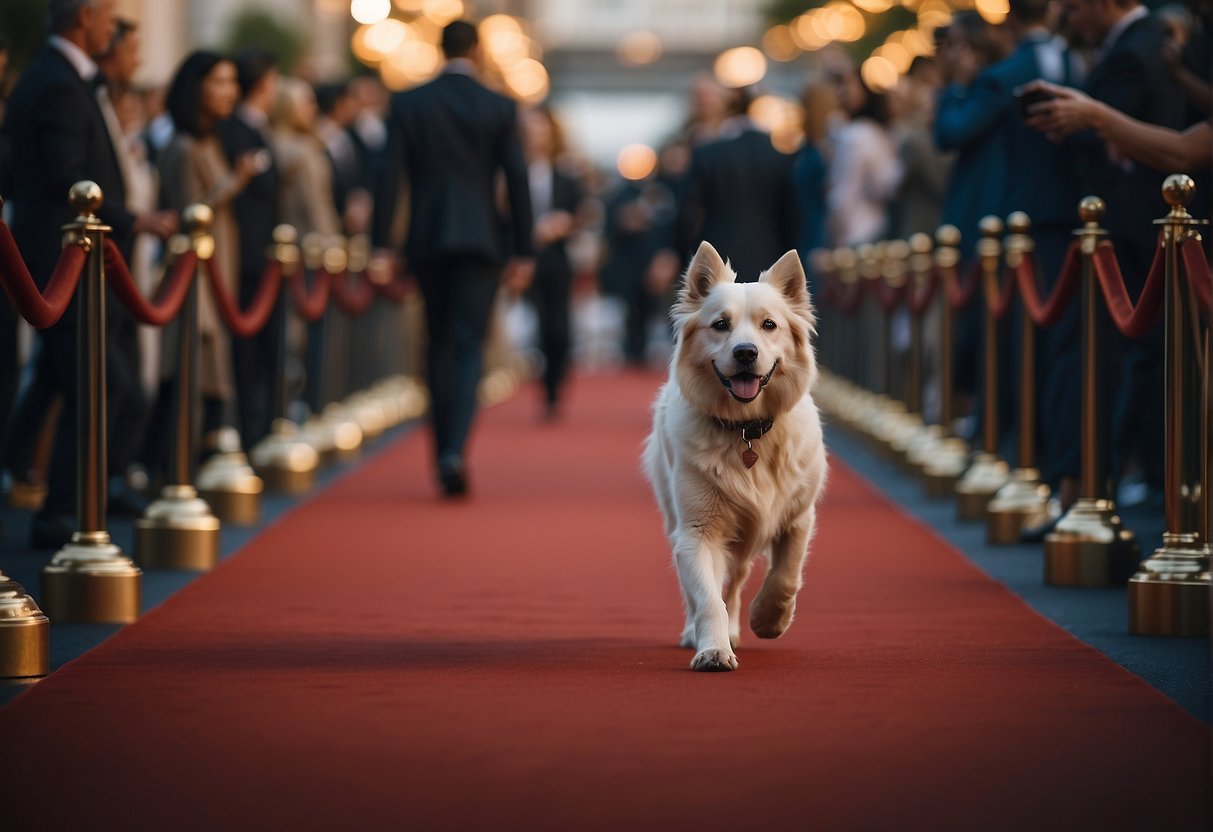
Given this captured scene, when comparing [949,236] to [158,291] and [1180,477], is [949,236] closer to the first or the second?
[158,291]

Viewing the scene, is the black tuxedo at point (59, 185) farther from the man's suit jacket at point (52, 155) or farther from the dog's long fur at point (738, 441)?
the dog's long fur at point (738, 441)

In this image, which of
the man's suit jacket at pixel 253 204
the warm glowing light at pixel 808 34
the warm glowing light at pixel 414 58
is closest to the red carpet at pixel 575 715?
the man's suit jacket at pixel 253 204

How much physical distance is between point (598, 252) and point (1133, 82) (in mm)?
24859

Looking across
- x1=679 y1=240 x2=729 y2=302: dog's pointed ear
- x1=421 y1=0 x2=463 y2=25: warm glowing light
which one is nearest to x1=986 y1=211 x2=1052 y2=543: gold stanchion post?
x1=679 y1=240 x2=729 y2=302: dog's pointed ear

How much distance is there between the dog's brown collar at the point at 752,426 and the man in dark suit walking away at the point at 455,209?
5.48m

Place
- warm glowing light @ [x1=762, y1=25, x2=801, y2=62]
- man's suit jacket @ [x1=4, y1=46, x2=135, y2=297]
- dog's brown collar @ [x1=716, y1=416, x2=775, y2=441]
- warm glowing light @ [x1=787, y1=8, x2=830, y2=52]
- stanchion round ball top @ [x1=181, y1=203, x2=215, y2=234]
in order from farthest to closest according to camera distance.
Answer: warm glowing light @ [x1=762, y1=25, x2=801, y2=62], warm glowing light @ [x1=787, y1=8, x2=830, y2=52], stanchion round ball top @ [x1=181, y1=203, x2=215, y2=234], man's suit jacket @ [x1=4, y1=46, x2=135, y2=297], dog's brown collar @ [x1=716, y1=416, x2=775, y2=441]

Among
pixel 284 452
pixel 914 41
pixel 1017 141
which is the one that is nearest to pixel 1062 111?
pixel 1017 141

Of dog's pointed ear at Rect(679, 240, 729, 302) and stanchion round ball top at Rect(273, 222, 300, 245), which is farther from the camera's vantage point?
stanchion round ball top at Rect(273, 222, 300, 245)

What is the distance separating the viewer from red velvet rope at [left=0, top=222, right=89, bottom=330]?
20.5 feet

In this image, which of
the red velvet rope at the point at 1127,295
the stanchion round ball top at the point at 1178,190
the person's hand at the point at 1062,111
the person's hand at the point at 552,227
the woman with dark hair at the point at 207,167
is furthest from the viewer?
the person's hand at the point at 552,227

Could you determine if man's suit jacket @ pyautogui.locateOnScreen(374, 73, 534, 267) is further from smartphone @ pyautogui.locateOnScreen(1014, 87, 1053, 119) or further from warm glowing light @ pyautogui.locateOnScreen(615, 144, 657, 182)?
warm glowing light @ pyautogui.locateOnScreen(615, 144, 657, 182)

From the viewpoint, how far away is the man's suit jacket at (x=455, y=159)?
11984 mm

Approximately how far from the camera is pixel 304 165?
15.0 meters

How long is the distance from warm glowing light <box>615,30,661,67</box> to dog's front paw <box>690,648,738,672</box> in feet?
287
